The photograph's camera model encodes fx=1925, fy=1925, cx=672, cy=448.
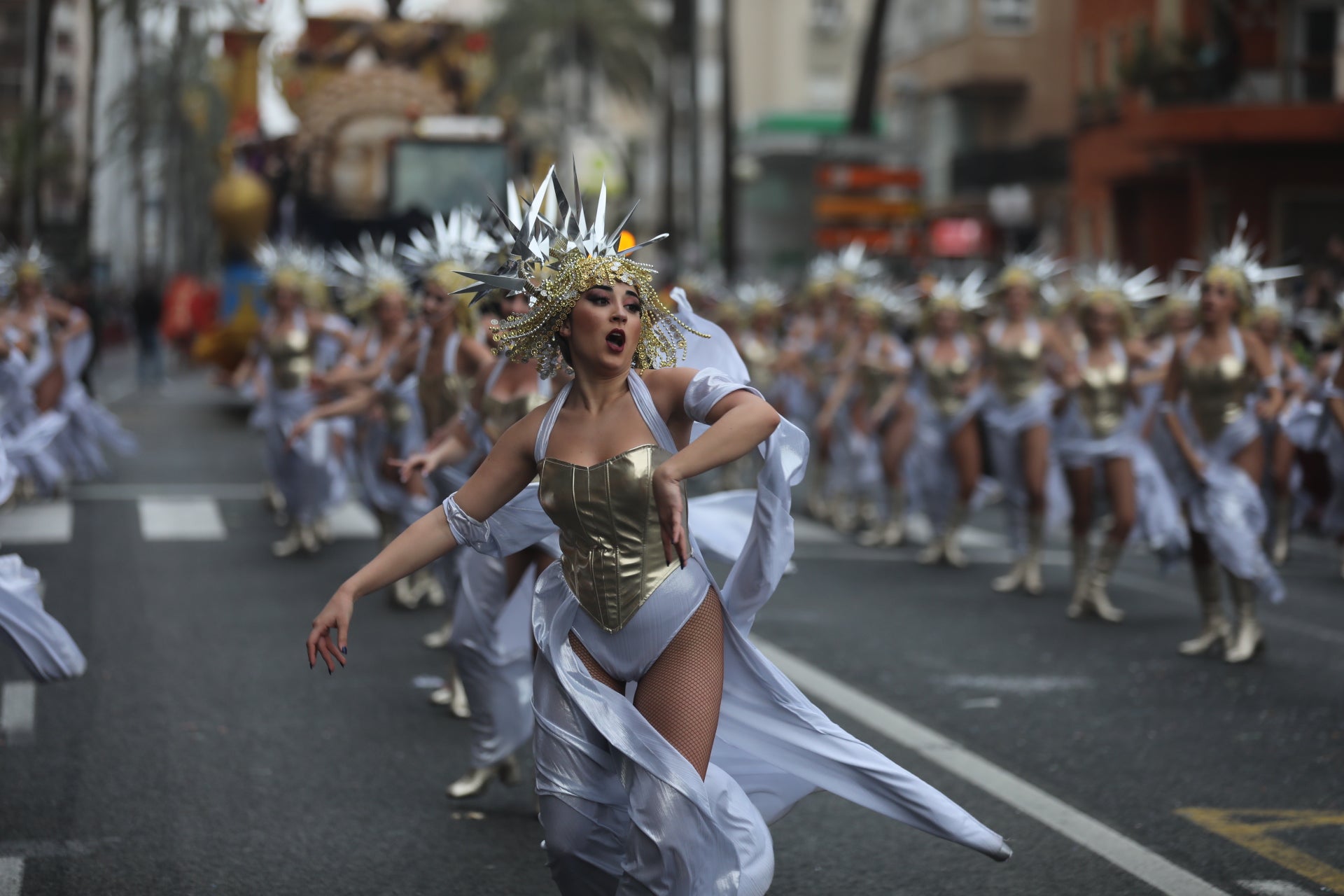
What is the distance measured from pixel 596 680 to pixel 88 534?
11507 mm

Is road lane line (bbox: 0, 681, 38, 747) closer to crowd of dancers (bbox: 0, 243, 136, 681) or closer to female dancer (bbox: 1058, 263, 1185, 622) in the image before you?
crowd of dancers (bbox: 0, 243, 136, 681)

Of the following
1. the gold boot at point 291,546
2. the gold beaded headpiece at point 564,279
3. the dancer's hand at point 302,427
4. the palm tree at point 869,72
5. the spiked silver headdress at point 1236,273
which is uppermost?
the palm tree at point 869,72

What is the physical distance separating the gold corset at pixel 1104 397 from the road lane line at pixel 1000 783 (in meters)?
3.25

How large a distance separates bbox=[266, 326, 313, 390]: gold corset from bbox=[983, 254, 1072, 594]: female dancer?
542 centimetres

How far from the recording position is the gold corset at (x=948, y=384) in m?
14.6

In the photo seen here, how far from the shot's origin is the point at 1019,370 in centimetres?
1338

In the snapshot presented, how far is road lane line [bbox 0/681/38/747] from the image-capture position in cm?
811

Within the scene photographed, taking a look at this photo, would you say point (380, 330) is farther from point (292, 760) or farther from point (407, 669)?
point (292, 760)

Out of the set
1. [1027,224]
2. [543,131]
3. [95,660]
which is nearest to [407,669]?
[95,660]

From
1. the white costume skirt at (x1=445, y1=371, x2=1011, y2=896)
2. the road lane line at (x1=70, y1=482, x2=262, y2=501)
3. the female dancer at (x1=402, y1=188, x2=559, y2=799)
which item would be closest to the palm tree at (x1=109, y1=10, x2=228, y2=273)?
the road lane line at (x1=70, y1=482, x2=262, y2=501)

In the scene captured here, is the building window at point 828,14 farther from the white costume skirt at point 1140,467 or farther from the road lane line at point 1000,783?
the road lane line at point 1000,783

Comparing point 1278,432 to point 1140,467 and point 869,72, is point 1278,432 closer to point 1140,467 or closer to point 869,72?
point 1140,467

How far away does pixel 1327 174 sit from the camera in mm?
30391

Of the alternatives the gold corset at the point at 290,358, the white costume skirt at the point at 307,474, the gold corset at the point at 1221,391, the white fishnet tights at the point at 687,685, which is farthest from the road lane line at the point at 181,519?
the white fishnet tights at the point at 687,685
